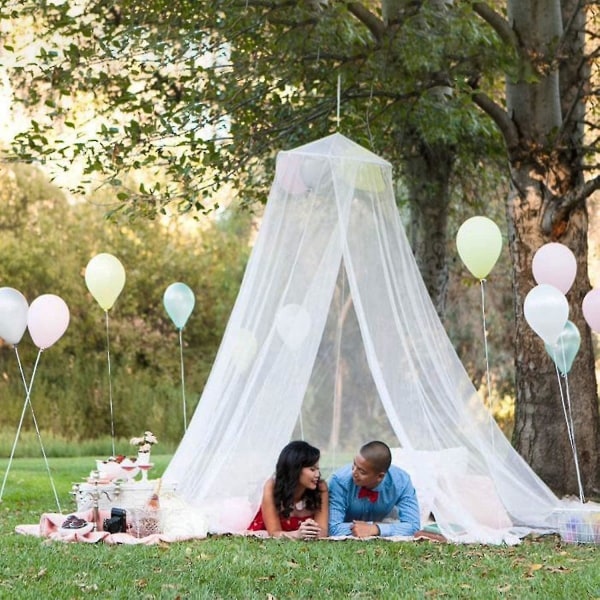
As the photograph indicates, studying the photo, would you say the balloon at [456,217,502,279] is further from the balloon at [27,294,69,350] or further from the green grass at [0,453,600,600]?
the balloon at [27,294,69,350]

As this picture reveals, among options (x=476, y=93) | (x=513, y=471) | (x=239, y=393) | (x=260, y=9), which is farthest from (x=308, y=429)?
(x=260, y=9)

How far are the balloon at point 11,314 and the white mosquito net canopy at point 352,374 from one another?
4.50ft

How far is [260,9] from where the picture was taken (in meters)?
9.12

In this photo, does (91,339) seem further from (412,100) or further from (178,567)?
(178,567)

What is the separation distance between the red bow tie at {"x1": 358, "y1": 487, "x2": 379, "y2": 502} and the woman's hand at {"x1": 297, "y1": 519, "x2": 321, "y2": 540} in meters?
0.40

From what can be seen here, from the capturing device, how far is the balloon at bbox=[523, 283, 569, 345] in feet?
21.8

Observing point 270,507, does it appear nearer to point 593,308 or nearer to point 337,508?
point 337,508

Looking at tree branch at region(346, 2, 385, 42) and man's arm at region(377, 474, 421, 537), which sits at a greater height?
tree branch at region(346, 2, 385, 42)

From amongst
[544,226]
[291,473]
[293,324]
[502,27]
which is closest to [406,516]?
[291,473]

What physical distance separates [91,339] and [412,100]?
39.9ft

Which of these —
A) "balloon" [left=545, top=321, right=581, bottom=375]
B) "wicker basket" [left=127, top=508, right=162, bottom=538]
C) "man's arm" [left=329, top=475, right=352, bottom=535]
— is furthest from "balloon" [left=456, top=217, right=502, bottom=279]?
"wicker basket" [left=127, top=508, right=162, bottom=538]

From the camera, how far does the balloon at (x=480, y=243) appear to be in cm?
702

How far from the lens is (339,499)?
20.6 ft

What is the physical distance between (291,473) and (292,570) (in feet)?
3.90
